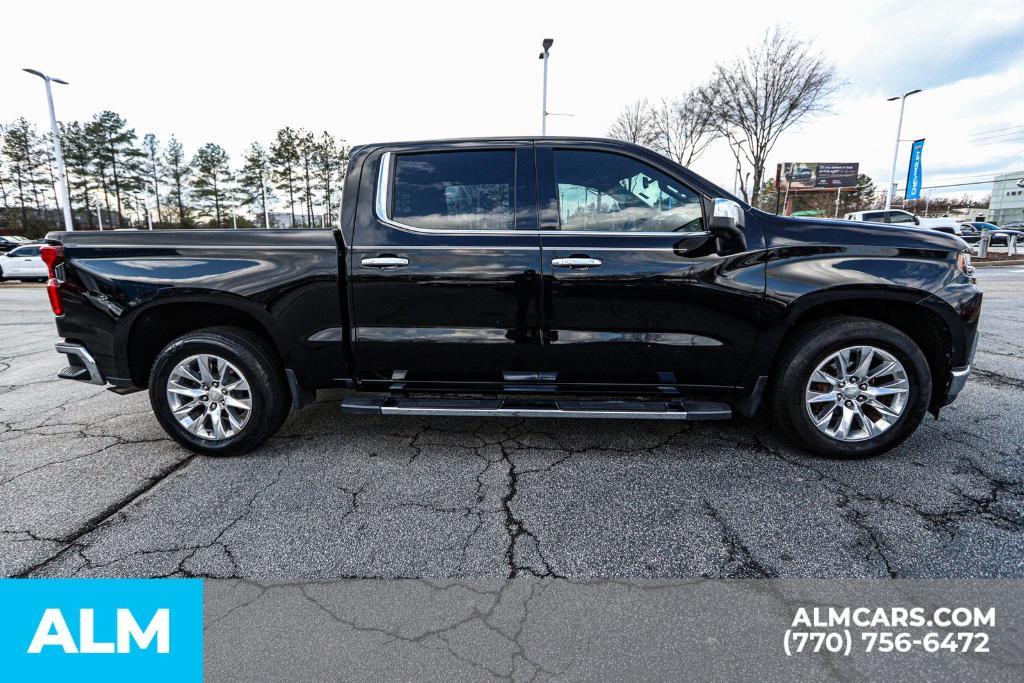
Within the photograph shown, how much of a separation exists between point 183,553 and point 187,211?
62298mm

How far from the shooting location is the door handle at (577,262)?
313 centimetres

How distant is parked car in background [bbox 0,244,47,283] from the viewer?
18156 millimetres

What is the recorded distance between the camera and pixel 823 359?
124 inches

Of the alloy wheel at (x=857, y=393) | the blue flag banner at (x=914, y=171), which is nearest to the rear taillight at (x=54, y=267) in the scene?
the alloy wheel at (x=857, y=393)

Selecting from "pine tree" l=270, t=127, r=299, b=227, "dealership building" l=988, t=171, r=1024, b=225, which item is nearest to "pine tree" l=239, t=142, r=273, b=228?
"pine tree" l=270, t=127, r=299, b=227

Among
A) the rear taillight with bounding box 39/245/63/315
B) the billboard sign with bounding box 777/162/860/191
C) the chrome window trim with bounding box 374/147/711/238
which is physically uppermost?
the billboard sign with bounding box 777/162/860/191

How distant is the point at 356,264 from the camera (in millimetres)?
3238

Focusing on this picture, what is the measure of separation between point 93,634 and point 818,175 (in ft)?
248

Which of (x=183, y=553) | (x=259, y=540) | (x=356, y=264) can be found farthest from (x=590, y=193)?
(x=183, y=553)

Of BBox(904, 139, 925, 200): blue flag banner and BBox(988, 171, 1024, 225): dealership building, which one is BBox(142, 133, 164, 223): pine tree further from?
BBox(988, 171, 1024, 225): dealership building

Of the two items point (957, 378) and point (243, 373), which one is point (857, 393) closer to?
point (957, 378)

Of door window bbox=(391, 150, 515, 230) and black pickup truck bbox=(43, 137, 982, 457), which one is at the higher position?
door window bbox=(391, 150, 515, 230)

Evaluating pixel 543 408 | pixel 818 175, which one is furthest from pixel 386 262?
pixel 818 175

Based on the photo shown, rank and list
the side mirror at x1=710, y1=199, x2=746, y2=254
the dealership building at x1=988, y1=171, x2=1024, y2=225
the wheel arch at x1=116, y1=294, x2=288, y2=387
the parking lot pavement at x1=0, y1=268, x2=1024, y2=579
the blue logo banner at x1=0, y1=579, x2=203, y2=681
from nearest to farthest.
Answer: the blue logo banner at x1=0, y1=579, x2=203, y2=681 < the parking lot pavement at x1=0, y1=268, x2=1024, y2=579 < the side mirror at x1=710, y1=199, x2=746, y2=254 < the wheel arch at x1=116, y1=294, x2=288, y2=387 < the dealership building at x1=988, y1=171, x2=1024, y2=225
